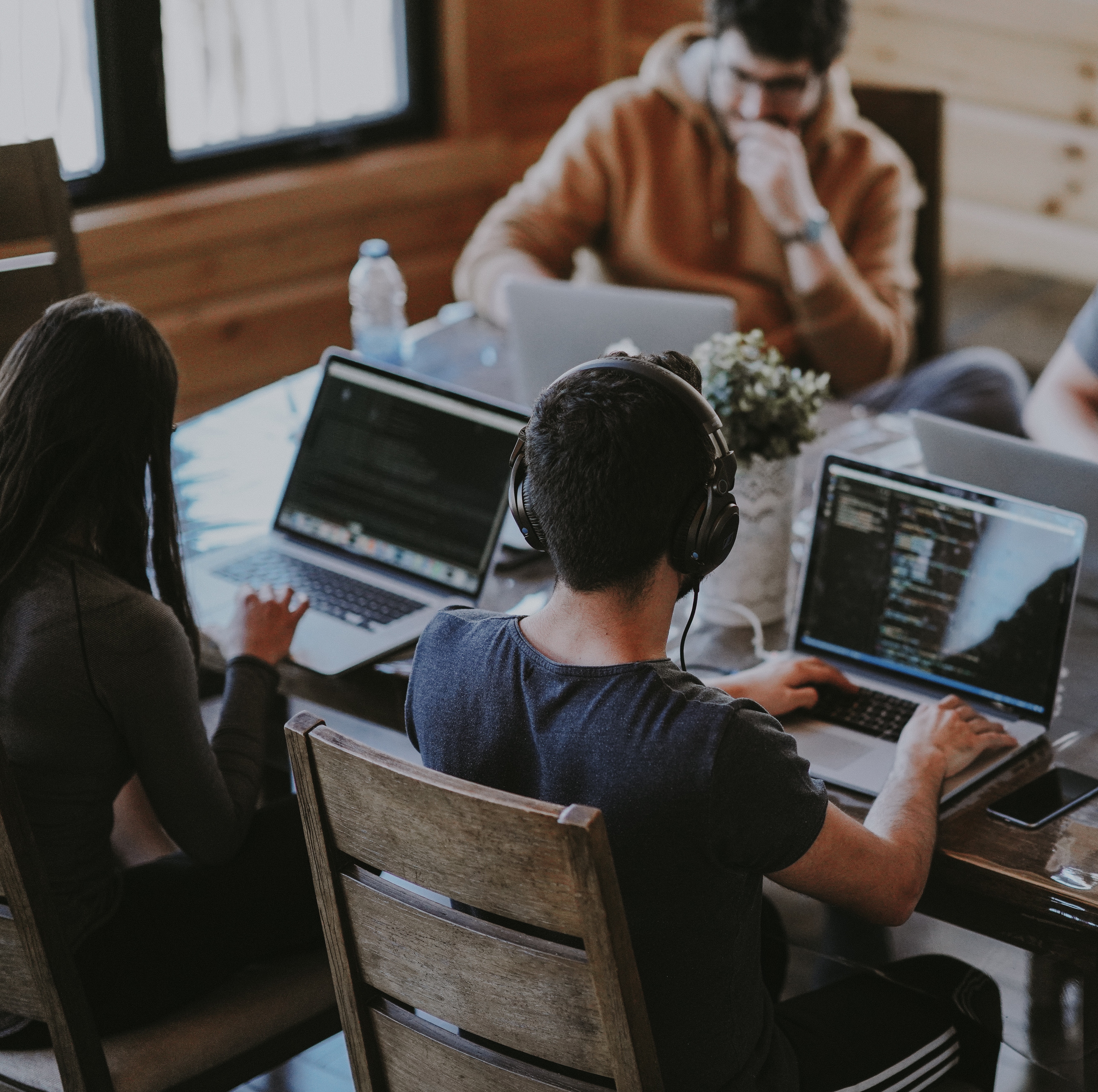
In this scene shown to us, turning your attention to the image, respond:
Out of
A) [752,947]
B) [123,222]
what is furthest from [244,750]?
[123,222]

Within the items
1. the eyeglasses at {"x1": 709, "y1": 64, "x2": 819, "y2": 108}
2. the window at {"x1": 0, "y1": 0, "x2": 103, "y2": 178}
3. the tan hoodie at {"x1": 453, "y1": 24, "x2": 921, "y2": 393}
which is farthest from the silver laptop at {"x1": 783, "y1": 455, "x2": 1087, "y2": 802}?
the window at {"x1": 0, "y1": 0, "x2": 103, "y2": 178}

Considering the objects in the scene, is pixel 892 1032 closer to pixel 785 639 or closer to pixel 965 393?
pixel 785 639

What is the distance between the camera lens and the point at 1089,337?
2.37 m

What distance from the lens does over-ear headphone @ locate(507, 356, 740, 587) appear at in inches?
43.2

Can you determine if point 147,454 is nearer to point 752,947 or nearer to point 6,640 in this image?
point 6,640

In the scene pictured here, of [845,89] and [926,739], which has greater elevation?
[845,89]

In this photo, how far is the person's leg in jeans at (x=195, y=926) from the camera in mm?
1408

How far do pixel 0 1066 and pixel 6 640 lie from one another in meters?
0.42

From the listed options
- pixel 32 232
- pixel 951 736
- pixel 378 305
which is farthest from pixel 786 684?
pixel 32 232

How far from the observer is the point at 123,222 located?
138 inches

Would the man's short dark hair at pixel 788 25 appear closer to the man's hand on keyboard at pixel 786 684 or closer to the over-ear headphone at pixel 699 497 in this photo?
the man's hand on keyboard at pixel 786 684

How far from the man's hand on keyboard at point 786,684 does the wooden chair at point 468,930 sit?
16.6 inches

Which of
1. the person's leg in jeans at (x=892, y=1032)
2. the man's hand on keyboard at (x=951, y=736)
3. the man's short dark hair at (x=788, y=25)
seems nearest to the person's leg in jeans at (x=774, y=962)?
the person's leg in jeans at (x=892, y=1032)

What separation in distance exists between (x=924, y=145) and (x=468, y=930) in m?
2.36
